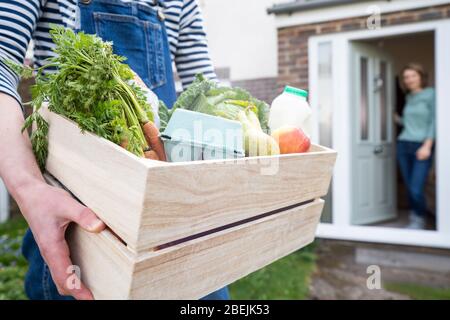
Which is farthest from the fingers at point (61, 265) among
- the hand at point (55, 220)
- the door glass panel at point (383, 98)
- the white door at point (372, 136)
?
the door glass panel at point (383, 98)

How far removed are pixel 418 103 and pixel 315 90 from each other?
1082mm

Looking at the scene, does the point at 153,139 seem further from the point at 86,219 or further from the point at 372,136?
the point at 372,136

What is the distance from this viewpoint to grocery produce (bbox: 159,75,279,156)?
2.51 ft

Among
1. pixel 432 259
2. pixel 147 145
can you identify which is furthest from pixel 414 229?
pixel 147 145

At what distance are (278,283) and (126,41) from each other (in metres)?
2.78

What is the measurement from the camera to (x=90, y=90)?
601 millimetres

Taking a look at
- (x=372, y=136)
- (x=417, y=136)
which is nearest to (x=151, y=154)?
(x=417, y=136)

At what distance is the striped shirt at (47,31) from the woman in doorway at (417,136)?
3.77 m

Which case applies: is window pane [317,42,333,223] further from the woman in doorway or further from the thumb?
the thumb

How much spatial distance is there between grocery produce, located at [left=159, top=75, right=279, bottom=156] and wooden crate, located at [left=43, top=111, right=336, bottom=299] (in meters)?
0.06

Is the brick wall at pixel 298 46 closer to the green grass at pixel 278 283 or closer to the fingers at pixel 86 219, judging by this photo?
the green grass at pixel 278 283

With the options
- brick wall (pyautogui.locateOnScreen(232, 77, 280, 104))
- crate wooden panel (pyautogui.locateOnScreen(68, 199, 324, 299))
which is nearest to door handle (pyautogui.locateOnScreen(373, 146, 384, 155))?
brick wall (pyautogui.locateOnScreen(232, 77, 280, 104))

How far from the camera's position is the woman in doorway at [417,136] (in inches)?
168

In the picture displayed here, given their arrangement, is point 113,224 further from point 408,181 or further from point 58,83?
point 408,181
